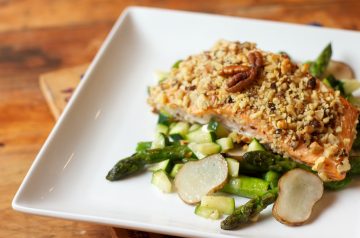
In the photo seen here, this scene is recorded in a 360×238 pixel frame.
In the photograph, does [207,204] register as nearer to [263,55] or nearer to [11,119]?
[263,55]

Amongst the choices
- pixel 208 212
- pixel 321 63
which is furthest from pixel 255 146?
pixel 321 63

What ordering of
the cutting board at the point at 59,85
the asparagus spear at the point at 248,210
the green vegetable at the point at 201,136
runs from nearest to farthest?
the asparagus spear at the point at 248,210 < the green vegetable at the point at 201,136 < the cutting board at the point at 59,85

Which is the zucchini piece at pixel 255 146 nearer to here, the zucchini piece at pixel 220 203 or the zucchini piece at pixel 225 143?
the zucchini piece at pixel 225 143

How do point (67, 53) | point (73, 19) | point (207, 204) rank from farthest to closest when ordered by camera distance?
point (73, 19), point (67, 53), point (207, 204)

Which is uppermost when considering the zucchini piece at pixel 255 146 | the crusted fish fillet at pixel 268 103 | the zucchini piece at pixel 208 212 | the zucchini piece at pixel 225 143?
the crusted fish fillet at pixel 268 103

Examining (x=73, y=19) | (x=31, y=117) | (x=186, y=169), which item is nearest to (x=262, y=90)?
(x=186, y=169)

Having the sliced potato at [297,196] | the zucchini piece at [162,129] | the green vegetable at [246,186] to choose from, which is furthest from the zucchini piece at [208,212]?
the zucchini piece at [162,129]
